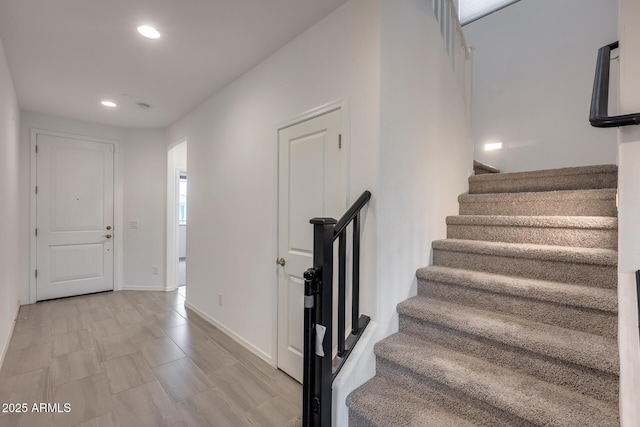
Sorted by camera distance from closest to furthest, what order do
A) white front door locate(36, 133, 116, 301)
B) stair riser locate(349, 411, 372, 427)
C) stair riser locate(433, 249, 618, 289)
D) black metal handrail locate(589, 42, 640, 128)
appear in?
black metal handrail locate(589, 42, 640, 128) < stair riser locate(349, 411, 372, 427) < stair riser locate(433, 249, 618, 289) < white front door locate(36, 133, 116, 301)

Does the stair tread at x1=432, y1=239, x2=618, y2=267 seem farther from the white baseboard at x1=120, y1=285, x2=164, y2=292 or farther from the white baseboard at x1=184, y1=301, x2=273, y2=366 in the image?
the white baseboard at x1=120, y1=285, x2=164, y2=292

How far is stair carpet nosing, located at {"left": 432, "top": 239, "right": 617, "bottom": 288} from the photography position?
5.04ft

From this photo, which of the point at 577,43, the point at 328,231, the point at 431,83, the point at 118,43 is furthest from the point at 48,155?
the point at 577,43

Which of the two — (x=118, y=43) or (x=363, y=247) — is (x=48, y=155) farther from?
(x=363, y=247)

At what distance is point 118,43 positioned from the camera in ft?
7.32

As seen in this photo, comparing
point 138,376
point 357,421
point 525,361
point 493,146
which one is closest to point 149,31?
point 138,376

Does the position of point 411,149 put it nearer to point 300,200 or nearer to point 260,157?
point 300,200

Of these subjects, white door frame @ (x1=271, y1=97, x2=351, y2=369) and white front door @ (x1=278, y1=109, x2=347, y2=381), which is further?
white front door @ (x1=278, y1=109, x2=347, y2=381)

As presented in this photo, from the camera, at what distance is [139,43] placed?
7.34 feet

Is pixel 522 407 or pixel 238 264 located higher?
pixel 238 264

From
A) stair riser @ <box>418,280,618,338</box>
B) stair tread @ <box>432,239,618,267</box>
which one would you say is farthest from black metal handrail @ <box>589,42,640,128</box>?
stair riser @ <box>418,280,618,338</box>

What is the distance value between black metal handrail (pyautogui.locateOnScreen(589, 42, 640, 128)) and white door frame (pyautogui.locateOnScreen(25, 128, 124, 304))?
5406 mm

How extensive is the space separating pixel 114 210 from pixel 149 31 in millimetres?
3361

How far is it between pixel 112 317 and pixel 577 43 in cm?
613
